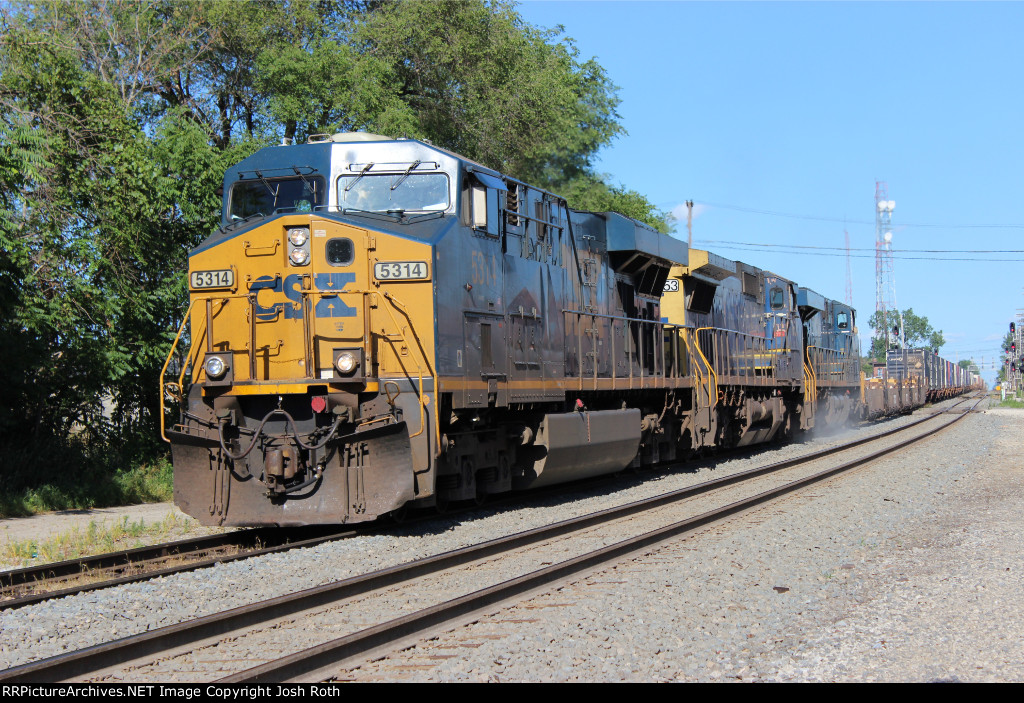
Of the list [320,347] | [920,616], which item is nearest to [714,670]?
[920,616]

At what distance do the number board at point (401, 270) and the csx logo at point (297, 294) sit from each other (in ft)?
0.92

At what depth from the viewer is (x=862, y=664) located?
16.1ft

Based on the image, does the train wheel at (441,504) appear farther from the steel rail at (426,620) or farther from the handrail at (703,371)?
the handrail at (703,371)

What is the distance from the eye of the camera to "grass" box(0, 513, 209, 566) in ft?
29.0

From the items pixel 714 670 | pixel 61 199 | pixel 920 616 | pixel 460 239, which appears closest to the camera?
pixel 714 670

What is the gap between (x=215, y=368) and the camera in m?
8.96

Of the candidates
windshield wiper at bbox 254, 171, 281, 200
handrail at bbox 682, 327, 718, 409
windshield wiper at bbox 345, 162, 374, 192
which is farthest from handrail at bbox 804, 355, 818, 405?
windshield wiper at bbox 254, 171, 281, 200

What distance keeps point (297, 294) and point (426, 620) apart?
441 cm

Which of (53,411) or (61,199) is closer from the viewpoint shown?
(61,199)

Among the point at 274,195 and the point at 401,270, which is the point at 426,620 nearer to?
the point at 401,270

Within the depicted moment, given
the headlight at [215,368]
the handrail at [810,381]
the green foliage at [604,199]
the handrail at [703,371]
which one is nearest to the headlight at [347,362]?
the headlight at [215,368]

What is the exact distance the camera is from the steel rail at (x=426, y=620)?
4539 mm

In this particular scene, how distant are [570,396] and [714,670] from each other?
750cm

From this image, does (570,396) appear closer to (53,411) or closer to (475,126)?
(53,411)
